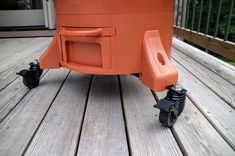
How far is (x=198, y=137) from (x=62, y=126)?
48 centimetres

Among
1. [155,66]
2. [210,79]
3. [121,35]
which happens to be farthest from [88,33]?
[210,79]

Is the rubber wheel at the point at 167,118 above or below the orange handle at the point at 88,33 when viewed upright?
below

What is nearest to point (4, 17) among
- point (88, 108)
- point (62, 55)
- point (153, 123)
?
point (62, 55)

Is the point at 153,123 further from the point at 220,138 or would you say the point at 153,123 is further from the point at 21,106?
the point at 21,106

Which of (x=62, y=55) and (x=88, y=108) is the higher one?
(x=62, y=55)

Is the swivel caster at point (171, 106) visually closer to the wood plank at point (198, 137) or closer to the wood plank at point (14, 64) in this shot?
the wood plank at point (198, 137)

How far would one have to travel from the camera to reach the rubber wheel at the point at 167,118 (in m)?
0.79

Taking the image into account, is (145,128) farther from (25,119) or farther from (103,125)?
A: (25,119)

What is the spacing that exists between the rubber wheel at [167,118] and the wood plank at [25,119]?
0.45 meters

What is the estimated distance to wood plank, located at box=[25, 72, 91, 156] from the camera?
0.72 m

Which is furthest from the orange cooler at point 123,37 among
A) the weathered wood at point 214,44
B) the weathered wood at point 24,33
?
the weathered wood at point 24,33

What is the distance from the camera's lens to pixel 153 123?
33.9 inches

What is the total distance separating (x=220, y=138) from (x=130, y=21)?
534mm

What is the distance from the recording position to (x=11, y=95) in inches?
45.0
